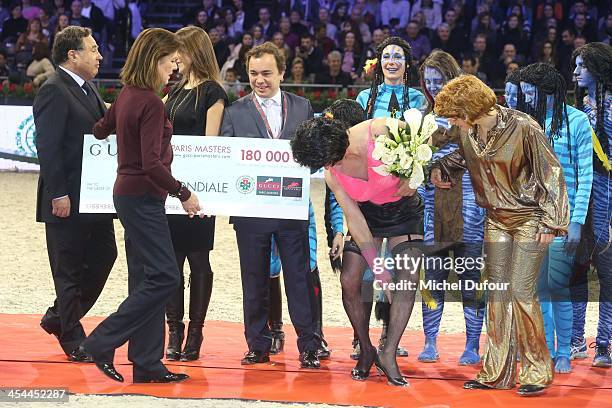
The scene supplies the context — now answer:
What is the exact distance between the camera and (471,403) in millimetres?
5859

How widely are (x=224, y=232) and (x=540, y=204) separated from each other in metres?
6.77

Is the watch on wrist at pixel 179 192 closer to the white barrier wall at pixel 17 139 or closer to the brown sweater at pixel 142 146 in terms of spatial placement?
the brown sweater at pixel 142 146

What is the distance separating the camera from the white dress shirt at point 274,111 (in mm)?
6851

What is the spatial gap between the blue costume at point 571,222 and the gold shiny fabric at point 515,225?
0.45 m

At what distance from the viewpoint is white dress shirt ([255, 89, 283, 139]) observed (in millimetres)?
6851

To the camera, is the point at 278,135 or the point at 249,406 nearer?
the point at 249,406

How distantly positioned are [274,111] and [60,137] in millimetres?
1302

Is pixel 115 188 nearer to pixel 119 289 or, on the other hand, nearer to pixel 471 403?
pixel 471 403

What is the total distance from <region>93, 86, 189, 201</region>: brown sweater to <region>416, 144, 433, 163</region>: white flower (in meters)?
1.30

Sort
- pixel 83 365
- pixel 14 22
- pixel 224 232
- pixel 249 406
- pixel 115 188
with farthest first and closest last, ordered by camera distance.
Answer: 1. pixel 14 22
2. pixel 224 232
3. pixel 83 365
4. pixel 115 188
5. pixel 249 406

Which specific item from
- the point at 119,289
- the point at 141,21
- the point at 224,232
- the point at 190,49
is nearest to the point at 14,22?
the point at 141,21

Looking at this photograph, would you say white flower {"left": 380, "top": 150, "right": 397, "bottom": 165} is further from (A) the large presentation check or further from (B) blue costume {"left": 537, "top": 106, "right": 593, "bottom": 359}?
(B) blue costume {"left": 537, "top": 106, "right": 593, "bottom": 359}

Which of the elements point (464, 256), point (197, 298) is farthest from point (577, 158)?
point (197, 298)

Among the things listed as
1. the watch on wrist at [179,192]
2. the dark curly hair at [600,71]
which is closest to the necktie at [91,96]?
the watch on wrist at [179,192]
